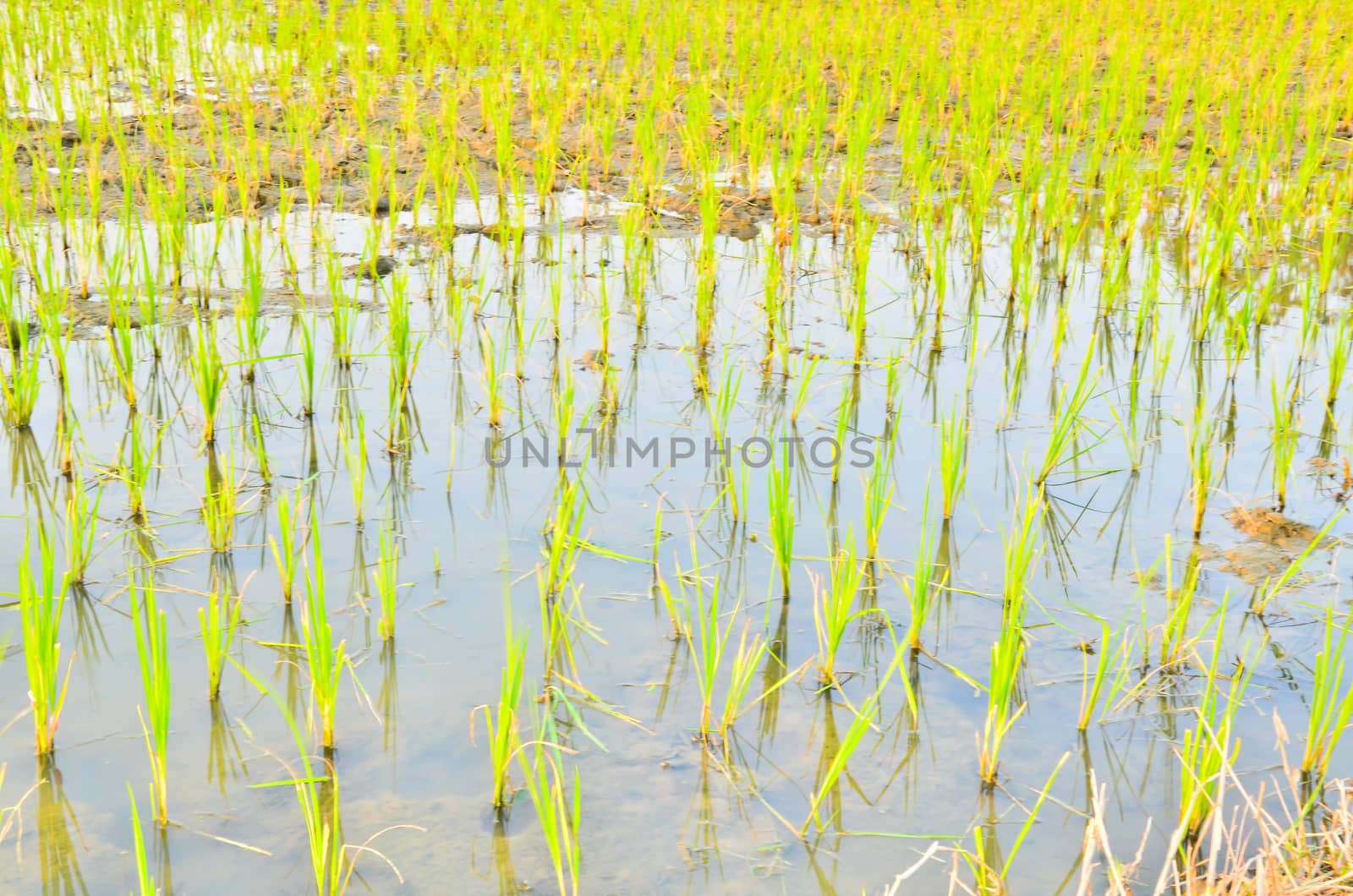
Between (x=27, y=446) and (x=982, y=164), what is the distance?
3577mm

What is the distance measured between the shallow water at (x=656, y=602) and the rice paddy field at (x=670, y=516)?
0.03 ft

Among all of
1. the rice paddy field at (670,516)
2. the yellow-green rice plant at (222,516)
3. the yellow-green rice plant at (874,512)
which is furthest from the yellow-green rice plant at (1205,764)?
the yellow-green rice plant at (222,516)

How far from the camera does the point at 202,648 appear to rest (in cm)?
212

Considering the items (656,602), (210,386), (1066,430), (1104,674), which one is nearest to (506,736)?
(656,602)

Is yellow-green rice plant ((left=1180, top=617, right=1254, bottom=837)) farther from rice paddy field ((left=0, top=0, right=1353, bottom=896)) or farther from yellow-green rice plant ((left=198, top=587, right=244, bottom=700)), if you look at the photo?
yellow-green rice plant ((left=198, top=587, right=244, bottom=700))

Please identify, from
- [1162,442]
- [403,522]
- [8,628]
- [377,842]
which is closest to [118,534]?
[8,628]

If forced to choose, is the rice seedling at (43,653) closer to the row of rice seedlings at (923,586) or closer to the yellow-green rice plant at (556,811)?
the yellow-green rice plant at (556,811)

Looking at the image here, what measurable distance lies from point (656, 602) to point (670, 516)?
0.36m

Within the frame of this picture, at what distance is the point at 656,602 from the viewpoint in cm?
231

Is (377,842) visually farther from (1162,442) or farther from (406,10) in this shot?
(406,10)

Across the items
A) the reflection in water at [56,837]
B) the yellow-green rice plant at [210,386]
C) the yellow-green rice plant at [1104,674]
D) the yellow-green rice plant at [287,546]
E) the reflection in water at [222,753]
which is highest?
the yellow-green rice plant at [210,386]

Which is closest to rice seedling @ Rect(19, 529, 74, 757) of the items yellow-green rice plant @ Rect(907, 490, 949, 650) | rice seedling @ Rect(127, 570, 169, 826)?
rice seedling @ Rect(127, 570, 169, 826)

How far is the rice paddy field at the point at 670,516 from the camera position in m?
1.74

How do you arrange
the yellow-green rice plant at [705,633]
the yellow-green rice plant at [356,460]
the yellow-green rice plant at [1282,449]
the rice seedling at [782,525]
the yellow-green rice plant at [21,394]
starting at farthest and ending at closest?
the yellow-green rice plant at [21,394], the yellow-green rice plant at [1282,449], the yellow-green rice plant at [356,460], the rice seedling at [782,525], the yellow-green rice plant at [705,633]
